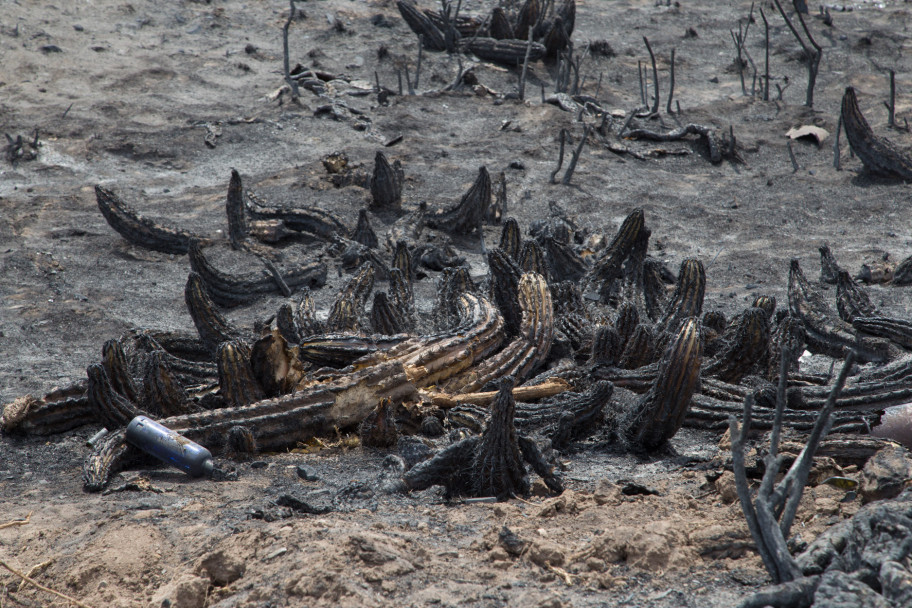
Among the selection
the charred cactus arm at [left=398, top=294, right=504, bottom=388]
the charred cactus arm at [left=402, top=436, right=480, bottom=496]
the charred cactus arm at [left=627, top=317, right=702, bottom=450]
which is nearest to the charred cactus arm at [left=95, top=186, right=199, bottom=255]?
the charred cactus arm at [left=398, top=294, right=504, bottom=388]

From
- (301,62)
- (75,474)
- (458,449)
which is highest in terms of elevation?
(301,62)

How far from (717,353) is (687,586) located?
3572mm

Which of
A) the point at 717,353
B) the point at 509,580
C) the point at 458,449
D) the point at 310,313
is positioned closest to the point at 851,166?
the point at 717,353

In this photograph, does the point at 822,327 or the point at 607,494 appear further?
the point at 822,327

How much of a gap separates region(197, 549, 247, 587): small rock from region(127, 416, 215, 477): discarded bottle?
4.44 ft

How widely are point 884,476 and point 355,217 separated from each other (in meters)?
8.49

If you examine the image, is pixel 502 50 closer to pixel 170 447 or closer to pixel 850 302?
pixel 850 302

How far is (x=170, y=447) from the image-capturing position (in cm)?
461

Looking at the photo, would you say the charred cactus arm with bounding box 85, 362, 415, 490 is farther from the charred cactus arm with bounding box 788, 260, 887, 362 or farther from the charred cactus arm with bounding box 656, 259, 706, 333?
the charred cactus arm with bounding box 788, 260, 887, 362

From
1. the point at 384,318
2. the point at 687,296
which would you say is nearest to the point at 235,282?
the point at 384,318

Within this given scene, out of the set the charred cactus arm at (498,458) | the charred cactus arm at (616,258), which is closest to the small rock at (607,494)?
the charred cactus arm at (498,458)

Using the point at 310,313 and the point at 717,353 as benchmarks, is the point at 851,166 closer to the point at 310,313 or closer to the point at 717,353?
the point at 717,353

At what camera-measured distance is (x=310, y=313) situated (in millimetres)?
7199

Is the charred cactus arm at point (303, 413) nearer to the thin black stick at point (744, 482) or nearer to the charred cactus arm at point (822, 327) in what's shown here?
the thin black stick at point (744, 482)
